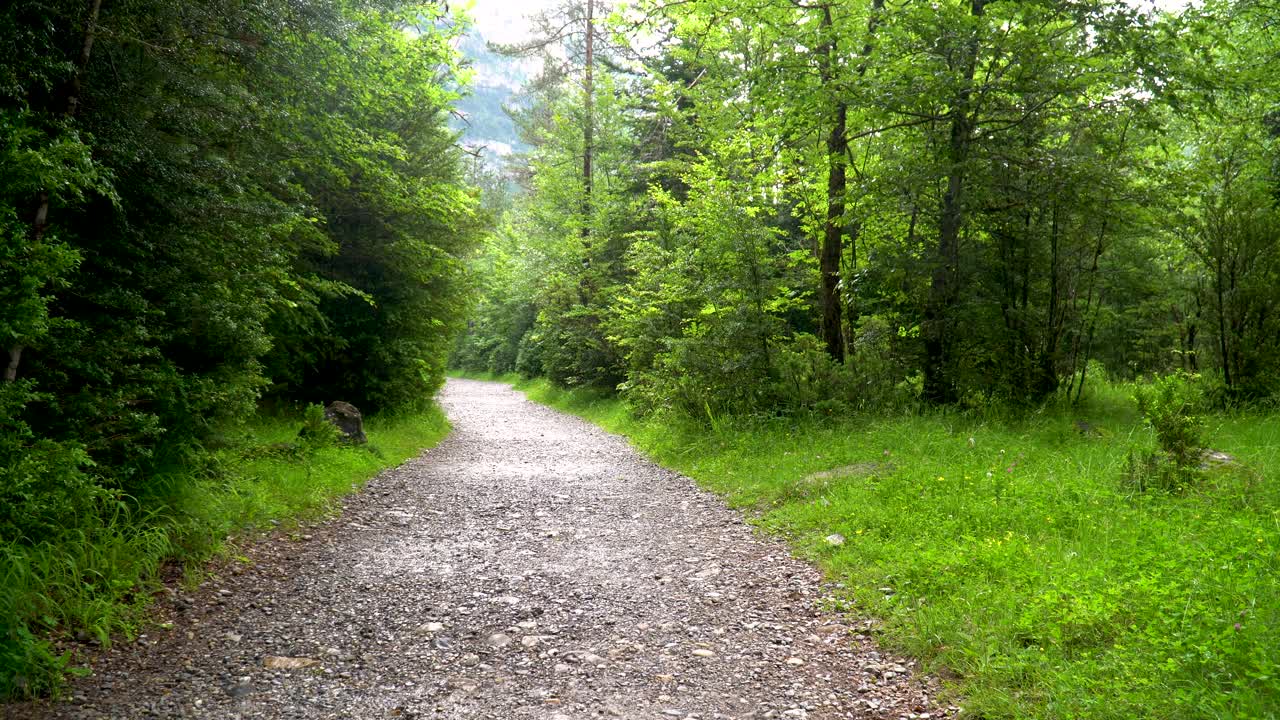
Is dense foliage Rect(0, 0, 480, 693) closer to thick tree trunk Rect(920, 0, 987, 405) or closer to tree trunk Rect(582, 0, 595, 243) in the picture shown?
thick tree trunk Rect(920, 0, 987, 405)

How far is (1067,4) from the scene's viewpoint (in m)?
8.91

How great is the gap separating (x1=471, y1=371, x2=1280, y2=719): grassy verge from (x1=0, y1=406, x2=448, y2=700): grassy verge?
4.73 meters

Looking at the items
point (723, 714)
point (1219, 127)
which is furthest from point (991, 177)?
point (723, 714)

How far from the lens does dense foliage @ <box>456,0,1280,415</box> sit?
9016 mm

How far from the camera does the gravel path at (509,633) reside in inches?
137

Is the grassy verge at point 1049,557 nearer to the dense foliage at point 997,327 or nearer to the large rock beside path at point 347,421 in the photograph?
the dense foliage at point 997,327

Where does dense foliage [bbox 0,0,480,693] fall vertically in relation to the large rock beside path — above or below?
above

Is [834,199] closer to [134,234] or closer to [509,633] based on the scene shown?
[509,633]

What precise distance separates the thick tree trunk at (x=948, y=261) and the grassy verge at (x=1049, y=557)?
1.41 m

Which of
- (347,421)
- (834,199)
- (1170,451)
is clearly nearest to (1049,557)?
(1170,451)

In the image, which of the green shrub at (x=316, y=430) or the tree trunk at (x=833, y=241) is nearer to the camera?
the green shrub at (x=316, y=430)

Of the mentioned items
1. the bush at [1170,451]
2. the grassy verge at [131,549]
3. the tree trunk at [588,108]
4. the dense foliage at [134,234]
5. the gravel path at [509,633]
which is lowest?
the gravel path at [509,633]

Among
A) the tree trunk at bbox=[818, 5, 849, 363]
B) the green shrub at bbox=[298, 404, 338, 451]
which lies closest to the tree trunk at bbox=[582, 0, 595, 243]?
the tree trunk at bbox=[818, 5, 849, 363]

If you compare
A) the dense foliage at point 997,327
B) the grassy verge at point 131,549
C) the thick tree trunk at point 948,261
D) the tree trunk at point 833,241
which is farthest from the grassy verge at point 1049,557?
the grassy verge at point 131,549
